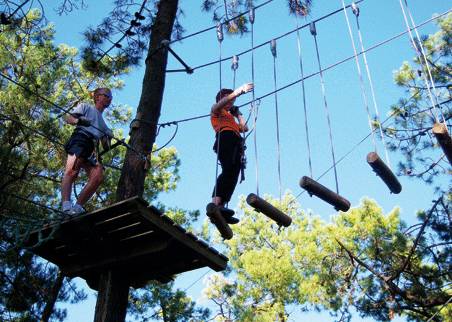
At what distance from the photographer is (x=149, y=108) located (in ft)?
17.5

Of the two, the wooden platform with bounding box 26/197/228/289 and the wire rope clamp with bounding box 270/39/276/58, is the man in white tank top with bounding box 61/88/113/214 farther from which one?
the wire rope clamp with bounding box 270/39/276/58

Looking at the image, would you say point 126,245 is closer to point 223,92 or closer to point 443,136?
point 223,92

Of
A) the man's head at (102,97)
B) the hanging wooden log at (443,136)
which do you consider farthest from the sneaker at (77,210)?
the hanging wooden log at (443,136)

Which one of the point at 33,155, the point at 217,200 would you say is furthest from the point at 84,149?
the point at 33,155

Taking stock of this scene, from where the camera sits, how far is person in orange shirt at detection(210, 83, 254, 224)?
197 inches

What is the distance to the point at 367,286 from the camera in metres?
9.80

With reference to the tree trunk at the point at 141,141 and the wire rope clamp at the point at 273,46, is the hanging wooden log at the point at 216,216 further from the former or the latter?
the wire rope clamp at the point at 273,46

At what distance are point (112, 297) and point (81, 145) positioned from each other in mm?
1236

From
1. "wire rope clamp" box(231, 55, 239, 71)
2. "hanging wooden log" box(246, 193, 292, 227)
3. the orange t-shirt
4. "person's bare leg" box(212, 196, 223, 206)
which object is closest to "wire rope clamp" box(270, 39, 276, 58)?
"wire rope clamp" box(231, 55, 239, 71)

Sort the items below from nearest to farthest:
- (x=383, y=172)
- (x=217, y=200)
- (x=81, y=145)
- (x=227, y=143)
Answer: (x=383, y=172)
(x=81, y=145)
(x=217, y=200)
(x=227, y=143)

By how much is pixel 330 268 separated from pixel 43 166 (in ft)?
19.3

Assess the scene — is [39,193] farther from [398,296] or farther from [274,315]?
[274,315]

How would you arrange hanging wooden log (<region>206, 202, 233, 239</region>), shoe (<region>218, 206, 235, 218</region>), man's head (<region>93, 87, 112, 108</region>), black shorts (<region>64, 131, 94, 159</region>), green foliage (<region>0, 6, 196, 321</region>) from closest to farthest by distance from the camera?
1. hanging wooden log (<region>206, 202, 233, 239</region>)
2. black shorts (<region>64, 131, 94, 159</region>)
3. shoe (<region>218, 206, 235, 218</region>)
4. man's head (<region>93, 87, 112, 108</region>)
5. green foliage (<region>0, 6, 196, 321</region>)

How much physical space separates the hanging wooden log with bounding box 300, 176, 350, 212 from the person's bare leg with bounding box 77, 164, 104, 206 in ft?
5.49
